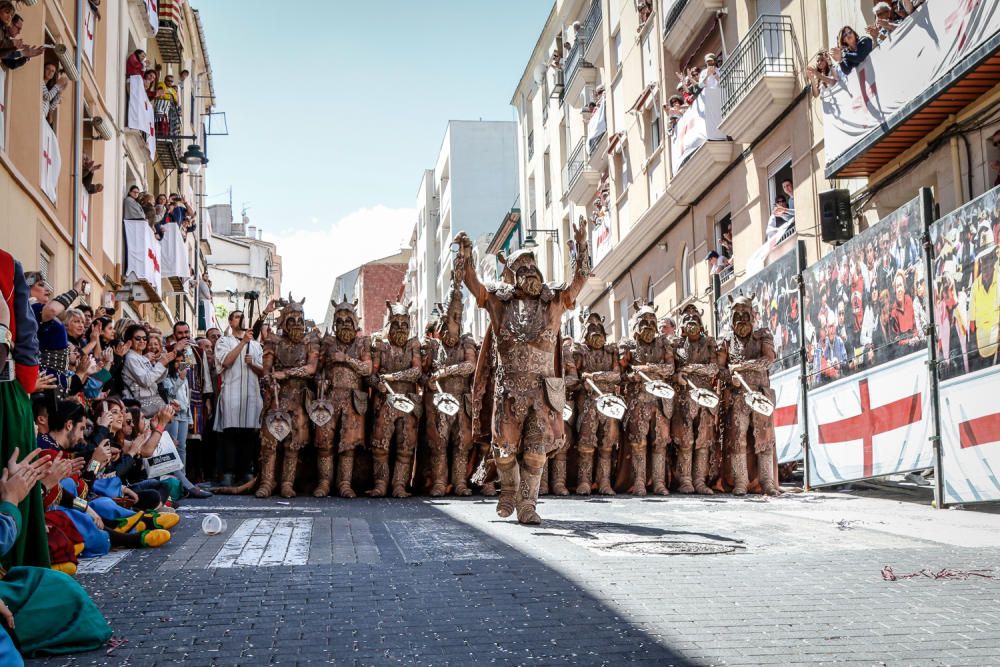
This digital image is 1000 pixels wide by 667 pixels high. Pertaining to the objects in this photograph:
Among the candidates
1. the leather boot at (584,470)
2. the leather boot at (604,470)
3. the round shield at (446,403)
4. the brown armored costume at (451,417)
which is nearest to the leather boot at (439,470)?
the brown armored costume at (451,417)

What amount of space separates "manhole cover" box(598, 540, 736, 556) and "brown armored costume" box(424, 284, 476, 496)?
676 cm

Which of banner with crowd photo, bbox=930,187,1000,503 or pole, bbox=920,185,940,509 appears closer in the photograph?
banner with crowd photo, bbox=930,187,1000,503

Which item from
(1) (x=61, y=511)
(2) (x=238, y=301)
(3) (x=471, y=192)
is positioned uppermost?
(3) (x=471, y=192)

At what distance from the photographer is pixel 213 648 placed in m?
4.91

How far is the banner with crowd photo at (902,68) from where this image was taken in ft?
44.0

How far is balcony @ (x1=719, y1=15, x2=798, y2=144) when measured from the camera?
20234 mm

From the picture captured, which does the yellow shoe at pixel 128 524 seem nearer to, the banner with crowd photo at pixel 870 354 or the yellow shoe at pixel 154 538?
the yellow shoe at pixel 154 538

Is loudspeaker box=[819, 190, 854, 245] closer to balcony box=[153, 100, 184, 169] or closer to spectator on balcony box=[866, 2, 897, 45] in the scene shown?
spectator on balcony box=[866, 2, 897, 45]

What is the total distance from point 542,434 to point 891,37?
861 centimetres

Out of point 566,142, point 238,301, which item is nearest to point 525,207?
point 566,142

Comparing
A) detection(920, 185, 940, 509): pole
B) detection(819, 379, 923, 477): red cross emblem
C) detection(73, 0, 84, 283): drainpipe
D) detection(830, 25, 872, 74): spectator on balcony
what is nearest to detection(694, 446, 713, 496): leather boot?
detection(819, 379, 923, 477): red cross emblem

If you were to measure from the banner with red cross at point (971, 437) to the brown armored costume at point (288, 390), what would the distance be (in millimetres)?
7874

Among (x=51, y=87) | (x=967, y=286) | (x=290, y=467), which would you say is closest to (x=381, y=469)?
(x=290, y=467)

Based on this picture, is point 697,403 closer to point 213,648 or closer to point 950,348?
point 950,348
